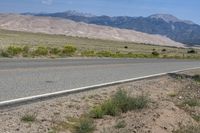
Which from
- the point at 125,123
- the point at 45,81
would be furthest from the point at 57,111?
the point at 45,81

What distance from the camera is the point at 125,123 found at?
9.68m

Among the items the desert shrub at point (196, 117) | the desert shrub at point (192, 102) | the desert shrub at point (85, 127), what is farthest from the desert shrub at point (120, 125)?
the desert shrub at point (192, 102)

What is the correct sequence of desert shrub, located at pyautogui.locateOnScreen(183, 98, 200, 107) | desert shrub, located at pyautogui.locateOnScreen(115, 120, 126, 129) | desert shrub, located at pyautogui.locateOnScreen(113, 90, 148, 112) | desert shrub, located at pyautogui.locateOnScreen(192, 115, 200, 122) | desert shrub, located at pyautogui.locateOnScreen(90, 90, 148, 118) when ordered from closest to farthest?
desert shrub, located at pyautogui.locateOnScreen(115, 120, 126, 129), desert shrub, located at pyautogui.locateOnScreen(90, 90, 148, 118), desert shrub, located at pyautogui.locateOnScreen(113, 90, 148, 112), desert shrub, located at pyautogui.locateOnScreen(192, 115, 200, 122), desert shrub, located at pyautogui.locateOnScreen(183, 98, 200, 107)

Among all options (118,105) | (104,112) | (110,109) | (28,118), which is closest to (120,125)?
(104,112)

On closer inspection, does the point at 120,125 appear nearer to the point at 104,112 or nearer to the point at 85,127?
the point at 85,127

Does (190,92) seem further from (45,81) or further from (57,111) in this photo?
(57,111)

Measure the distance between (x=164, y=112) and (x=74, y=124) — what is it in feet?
9.03

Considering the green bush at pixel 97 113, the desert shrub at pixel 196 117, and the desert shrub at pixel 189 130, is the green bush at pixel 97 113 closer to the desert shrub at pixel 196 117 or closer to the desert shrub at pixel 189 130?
the desert shrub at pixel 189 130

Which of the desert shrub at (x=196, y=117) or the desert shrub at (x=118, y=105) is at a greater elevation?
the desert shrub at (x=118, y=105)

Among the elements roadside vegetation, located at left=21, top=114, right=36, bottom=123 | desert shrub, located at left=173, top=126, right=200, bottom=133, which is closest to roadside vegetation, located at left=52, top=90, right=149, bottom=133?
roadside vegetation, located at left=21, top=114, right=36, bottom=123

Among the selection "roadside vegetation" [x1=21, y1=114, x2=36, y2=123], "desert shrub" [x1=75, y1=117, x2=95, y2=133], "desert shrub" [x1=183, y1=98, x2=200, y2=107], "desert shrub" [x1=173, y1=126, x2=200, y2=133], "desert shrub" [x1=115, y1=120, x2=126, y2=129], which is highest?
"roadside vegetation" [x1=21, y1=114, x2=36, y2=123]

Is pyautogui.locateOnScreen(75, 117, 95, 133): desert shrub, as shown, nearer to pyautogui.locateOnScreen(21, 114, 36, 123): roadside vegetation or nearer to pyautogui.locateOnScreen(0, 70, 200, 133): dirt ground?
pyautogui.locateOnScreen(0, 70, 200, 133): dirt ground

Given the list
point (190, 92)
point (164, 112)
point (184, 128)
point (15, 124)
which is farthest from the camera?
point (190, 92)

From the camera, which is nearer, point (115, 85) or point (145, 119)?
point (145, 119)
